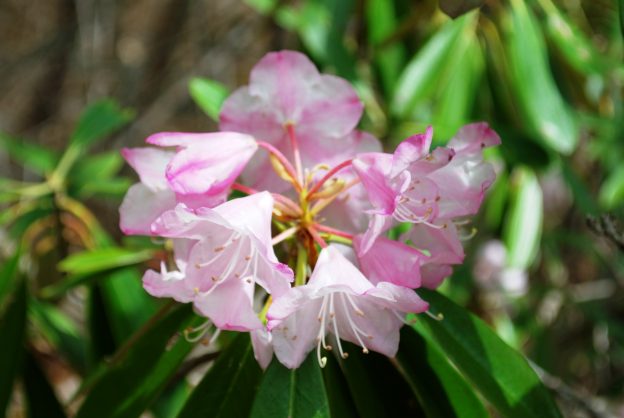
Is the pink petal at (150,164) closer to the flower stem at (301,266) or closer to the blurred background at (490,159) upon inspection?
the flower stem at (301,266)

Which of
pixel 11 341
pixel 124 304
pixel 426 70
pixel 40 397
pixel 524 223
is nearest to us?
pixel 11 341

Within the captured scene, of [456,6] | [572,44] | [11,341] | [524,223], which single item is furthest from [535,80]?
[11,341]

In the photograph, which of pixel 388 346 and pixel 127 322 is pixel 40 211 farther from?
pixel 388 346

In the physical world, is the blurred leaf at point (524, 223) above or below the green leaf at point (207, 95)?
below

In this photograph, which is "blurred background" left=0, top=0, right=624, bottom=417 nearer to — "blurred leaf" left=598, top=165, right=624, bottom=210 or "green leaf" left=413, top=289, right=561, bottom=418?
"blurred leaf" left=598, top=165, right=624, bottom=210

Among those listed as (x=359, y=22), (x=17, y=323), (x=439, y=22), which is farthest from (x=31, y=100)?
(x=17, y=323)

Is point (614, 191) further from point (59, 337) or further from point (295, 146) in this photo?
point (59, 337)

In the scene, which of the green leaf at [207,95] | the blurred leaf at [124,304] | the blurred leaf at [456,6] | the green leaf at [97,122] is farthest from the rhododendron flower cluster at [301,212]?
the green leaf at [97,122]
